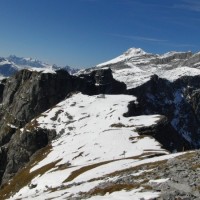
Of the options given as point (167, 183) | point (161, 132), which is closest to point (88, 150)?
point (161, 132)

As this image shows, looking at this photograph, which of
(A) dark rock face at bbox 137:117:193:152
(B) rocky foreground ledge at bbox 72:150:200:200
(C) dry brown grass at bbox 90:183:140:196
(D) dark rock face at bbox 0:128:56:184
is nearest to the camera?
(B) rocky foreground ledge at bbox 72:150:200:200

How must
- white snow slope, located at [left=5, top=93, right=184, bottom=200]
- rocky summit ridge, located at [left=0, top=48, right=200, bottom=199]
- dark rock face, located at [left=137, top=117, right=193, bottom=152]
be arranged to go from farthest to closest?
dark rock face, located at [left=137, top=117, right=193, bottom=152] < white snow slope, located at [left=5, top=93, right=184, bottom=200] < rocky summit ridge, located at [left=0, top=48, right=200, bottom=199]

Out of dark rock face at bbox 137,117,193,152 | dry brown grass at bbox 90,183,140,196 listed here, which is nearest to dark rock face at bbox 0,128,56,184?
dark rock face at bbox 137,117,193,152

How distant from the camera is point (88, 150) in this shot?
108250mm

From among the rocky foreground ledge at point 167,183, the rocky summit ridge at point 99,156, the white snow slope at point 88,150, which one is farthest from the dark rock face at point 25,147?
the rocky foreground ledge at point 167,183

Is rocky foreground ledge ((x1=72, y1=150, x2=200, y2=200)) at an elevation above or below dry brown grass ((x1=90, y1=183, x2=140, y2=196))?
above

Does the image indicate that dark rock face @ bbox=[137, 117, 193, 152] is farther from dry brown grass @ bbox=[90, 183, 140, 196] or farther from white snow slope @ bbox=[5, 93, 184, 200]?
dry brown grass @ bbox=[90, 183, 140, 196]

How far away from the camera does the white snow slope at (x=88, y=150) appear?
2446 inches

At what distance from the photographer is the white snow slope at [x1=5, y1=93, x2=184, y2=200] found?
62.1 m

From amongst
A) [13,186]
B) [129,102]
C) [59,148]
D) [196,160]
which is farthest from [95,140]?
[196,160]

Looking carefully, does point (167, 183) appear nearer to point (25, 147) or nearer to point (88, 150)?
point (88, 150)

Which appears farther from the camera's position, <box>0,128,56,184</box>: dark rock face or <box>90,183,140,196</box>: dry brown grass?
<box>0,128,56,184</box>: dark rock face

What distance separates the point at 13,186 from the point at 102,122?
140ft

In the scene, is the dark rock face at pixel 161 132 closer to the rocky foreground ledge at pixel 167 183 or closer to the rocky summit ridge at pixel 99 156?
the rocky summit ridge at pixel 99 156
